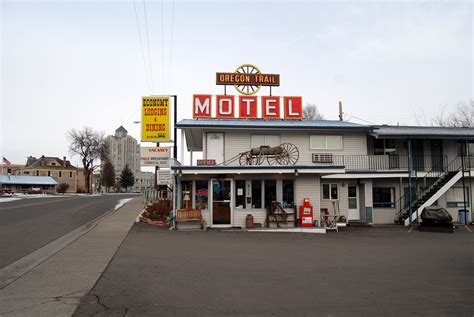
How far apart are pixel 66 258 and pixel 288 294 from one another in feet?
20.7

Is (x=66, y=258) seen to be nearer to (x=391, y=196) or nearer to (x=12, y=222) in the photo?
(x=12, y=222)

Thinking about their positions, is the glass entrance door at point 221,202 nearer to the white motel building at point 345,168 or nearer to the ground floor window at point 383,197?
the white motel building at point 345,168

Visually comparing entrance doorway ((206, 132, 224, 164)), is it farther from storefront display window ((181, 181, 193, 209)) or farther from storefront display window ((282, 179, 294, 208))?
storefront display window ((282, 179, 294, 208))

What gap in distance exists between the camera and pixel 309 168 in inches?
733

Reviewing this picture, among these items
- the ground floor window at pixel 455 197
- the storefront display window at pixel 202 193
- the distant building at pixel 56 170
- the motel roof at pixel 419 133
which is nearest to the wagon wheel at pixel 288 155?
the storefront display window at pixel 202 193

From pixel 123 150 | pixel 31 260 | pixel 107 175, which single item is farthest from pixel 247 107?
pixel 123 150

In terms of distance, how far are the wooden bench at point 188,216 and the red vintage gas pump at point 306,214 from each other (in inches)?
196

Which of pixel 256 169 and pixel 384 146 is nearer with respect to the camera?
pixel 256 169

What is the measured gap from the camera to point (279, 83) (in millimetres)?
26734

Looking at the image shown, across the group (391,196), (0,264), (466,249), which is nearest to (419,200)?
(391,196)

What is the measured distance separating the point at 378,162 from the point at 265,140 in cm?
708

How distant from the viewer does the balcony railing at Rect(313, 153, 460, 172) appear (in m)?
22.9

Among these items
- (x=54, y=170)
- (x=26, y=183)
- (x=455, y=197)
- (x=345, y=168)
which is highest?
(x=54, y=170)

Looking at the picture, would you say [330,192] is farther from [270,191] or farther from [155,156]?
[155,156]
